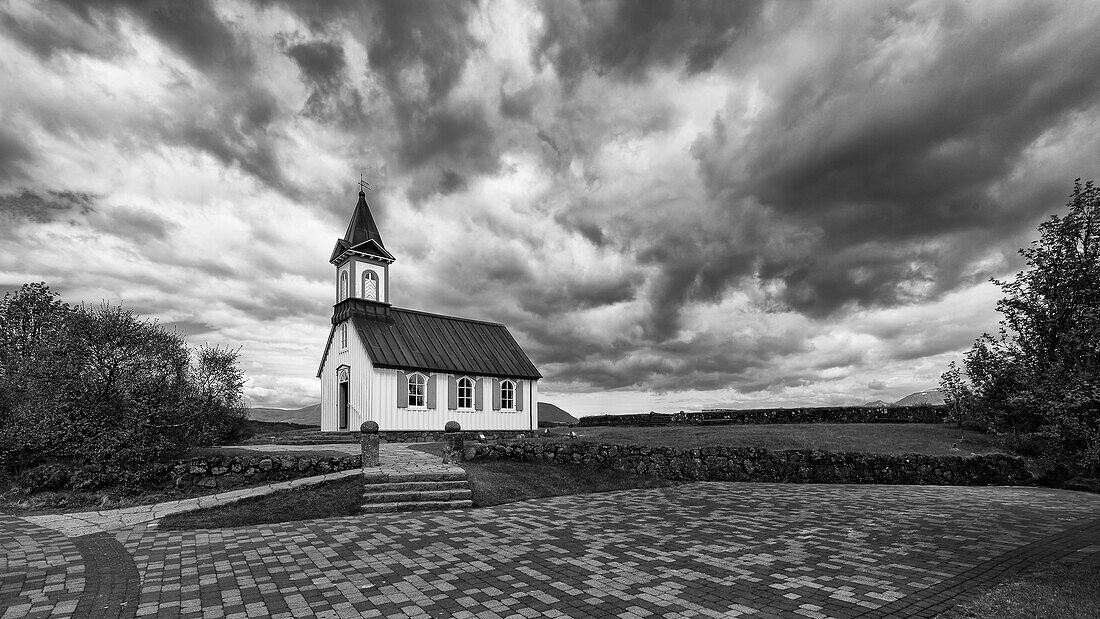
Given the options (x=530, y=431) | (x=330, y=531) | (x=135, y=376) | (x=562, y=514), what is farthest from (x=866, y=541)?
(x=530, y=431)

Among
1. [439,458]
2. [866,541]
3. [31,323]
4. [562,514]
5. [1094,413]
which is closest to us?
[1094,413]

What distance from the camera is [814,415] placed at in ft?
99.7

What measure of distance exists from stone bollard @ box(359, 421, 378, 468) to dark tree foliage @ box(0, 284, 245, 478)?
4748 millimetres

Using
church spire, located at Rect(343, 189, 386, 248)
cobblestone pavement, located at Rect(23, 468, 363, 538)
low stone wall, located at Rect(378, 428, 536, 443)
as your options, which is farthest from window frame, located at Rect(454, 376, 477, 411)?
cobblestone pavement, located at Rect(23, 468, 363, 538)

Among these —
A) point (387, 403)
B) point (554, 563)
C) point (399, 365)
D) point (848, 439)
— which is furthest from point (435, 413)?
point (554, 563)

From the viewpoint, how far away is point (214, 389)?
26.3m

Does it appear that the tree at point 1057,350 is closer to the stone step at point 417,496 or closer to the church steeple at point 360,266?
the stone step at point 417,496

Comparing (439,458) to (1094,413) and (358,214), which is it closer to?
(1094,413)

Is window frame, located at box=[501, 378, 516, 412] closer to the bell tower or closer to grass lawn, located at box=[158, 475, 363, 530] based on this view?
the bell tower

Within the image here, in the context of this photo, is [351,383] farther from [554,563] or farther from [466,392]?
[554,563]

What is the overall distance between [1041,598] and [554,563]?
5.47 m

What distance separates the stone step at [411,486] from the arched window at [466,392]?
17.1 metres

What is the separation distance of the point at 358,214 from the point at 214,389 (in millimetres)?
11923

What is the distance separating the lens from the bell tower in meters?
29.2
